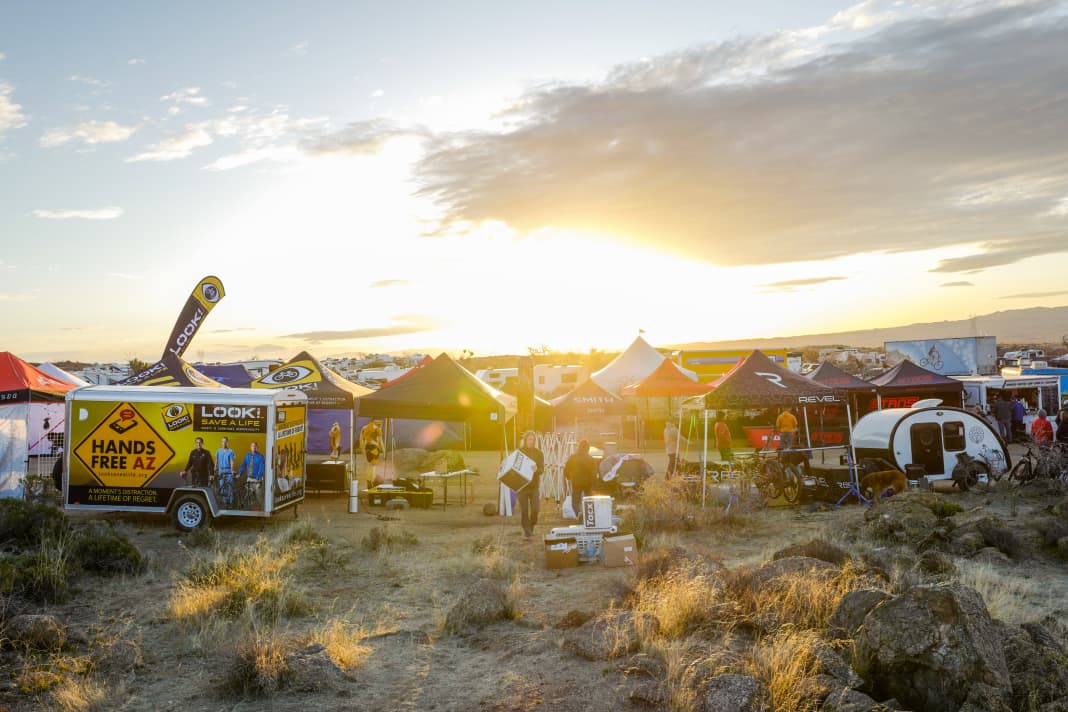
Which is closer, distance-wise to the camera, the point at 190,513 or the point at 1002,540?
the point at 1002,540

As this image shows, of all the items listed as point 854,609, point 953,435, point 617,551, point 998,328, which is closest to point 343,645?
point 854,609

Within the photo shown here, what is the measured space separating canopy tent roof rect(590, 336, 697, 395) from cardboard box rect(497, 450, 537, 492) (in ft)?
61.8

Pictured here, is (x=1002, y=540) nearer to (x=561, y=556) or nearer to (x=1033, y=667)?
(x=1033, y=667)

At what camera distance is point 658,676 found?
20.5 feet

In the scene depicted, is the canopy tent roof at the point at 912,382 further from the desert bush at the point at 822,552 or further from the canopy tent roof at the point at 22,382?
the canopy tent roof at the point at 22,382

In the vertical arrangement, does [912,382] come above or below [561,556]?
above

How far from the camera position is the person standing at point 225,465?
13.8 metres

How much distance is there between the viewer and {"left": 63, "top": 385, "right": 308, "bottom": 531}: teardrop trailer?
45.3 feet

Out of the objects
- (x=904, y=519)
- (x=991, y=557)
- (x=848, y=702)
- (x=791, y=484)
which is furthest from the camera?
(x=791, y=484)

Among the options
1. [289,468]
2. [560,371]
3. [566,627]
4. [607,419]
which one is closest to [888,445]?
[566,627]

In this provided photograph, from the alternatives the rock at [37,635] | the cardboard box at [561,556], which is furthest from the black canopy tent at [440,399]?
the rock at [37,635]

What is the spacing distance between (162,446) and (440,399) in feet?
19.0

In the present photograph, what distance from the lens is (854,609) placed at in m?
6.68

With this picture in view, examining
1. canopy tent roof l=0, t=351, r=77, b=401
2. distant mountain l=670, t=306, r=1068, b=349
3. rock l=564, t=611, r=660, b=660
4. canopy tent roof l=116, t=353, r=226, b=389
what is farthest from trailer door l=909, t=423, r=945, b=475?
distant mountain l=670, t=306, r=1068, b=349
